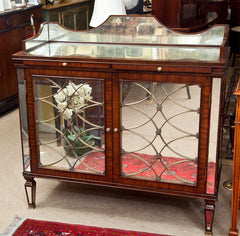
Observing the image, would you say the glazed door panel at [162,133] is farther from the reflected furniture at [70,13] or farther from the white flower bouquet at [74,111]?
the reflected furniture at [70,13]

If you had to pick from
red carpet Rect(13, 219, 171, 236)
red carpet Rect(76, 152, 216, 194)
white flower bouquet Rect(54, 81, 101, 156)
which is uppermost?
white flower bouquet Rect(54, 81, 101, 156)

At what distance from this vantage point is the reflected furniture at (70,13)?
593 cm

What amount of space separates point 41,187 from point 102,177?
63 centimetres

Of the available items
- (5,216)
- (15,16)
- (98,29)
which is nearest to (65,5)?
(15,16)

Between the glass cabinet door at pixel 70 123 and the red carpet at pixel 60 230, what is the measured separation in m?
0.32

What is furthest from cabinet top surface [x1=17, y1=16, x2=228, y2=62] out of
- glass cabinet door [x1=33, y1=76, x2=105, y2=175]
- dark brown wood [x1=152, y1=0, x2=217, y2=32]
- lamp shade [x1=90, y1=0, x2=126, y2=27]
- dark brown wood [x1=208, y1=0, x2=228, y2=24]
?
dark brown wood [x1=208, y1=0, x2=228, y2=24]

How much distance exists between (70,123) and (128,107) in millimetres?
369

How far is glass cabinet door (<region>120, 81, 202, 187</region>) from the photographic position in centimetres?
233

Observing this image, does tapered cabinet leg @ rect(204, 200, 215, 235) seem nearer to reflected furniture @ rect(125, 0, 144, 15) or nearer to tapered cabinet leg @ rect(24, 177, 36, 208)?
tapered cabinet leg @ rect(24, 177, 36, 208)

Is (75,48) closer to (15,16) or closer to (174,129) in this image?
(174,129)

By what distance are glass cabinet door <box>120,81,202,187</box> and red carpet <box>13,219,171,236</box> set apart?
1.03ft

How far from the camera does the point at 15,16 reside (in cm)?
446

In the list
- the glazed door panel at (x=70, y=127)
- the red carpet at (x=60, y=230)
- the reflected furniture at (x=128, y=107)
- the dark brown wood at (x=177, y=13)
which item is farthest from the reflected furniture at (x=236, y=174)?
the dark brown wood at (x=177, y=13)

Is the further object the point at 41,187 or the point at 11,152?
the point at 11,152
